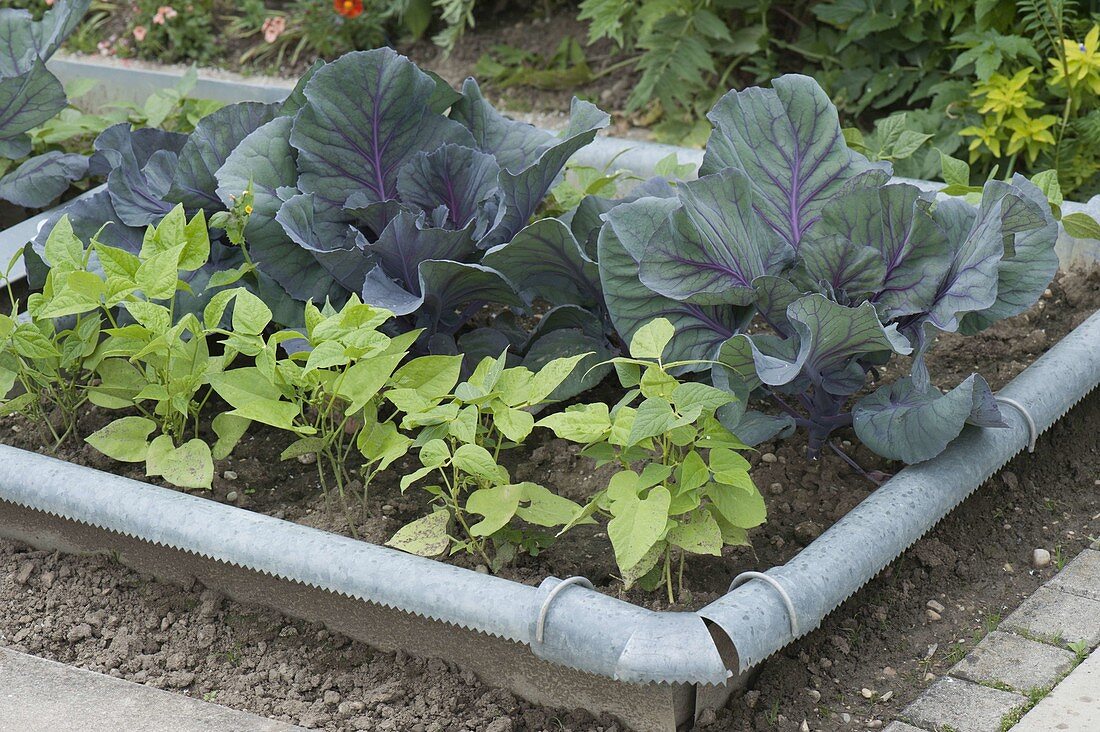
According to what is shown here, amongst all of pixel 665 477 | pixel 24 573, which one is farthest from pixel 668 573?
pixel 24 573

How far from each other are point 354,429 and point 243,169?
616 millimetres

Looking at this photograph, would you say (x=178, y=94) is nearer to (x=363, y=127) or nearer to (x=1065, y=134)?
(x=363, y=127)

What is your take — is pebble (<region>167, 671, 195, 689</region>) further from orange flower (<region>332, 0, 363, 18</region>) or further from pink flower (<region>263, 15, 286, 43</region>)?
pink flower (<region>263, 15, 286, 43</region>)

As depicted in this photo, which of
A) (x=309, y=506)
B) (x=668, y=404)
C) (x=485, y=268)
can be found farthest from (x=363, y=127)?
(x=668, y=404)

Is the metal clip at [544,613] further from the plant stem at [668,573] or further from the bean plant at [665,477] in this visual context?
the plant stem at [668,573]

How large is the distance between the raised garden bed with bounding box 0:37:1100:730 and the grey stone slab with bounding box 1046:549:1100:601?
0.23 metres

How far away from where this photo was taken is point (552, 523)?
2.19 meters

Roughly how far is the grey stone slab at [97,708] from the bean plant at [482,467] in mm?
408

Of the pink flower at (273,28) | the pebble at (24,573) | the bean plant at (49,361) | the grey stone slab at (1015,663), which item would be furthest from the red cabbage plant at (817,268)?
the pink flower at (273,28)

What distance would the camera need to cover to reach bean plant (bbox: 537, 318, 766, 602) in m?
2.02

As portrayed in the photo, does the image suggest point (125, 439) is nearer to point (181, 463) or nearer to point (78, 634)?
point (181, 463)

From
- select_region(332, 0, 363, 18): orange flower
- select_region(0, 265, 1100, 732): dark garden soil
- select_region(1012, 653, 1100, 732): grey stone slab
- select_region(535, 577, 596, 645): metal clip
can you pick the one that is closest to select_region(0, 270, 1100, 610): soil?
select_region(0, 265, 1100, 732): dark garden soil

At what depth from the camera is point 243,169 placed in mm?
2740

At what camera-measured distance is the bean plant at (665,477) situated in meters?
2.02
